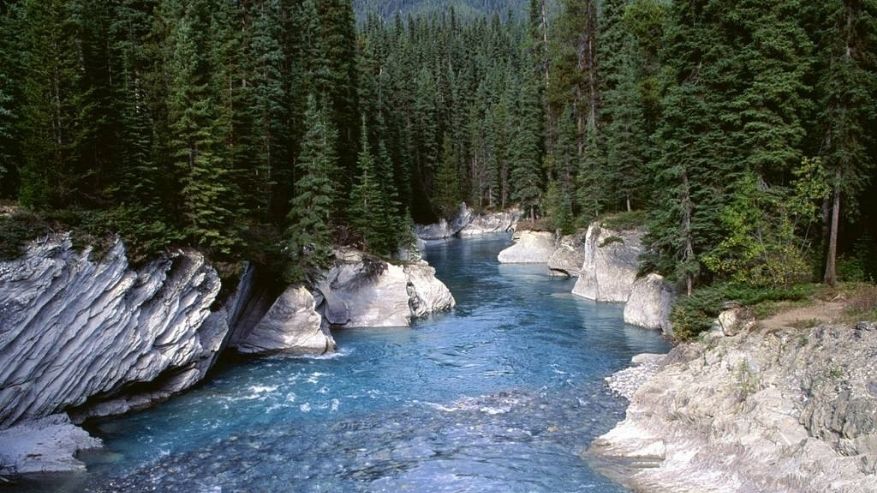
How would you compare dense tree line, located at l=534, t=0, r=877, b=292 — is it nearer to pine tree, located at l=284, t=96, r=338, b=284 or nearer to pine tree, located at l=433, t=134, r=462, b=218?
pine tree, located at l=284, t=96, r=338, b=284

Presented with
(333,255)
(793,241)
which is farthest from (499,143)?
(793,241)

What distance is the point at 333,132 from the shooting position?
39375 millimetres

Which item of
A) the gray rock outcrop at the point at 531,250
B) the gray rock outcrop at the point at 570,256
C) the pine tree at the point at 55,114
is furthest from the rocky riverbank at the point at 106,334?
the gray rock outcrop at the point at 531,250

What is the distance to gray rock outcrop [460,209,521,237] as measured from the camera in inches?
3612

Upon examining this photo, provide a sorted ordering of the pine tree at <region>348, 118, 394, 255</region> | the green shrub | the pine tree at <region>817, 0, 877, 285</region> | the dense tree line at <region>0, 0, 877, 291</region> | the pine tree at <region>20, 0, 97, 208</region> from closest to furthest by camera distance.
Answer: the pine tree at <region>20, 0, 97, 208</region>
the green shrub
the dense tree line at <region>0, 0, 877, 291</region>
the pine tree at <region>817, 0, 877, 285</region>
the pine tree at <region>348, 118, 394, 255</region>

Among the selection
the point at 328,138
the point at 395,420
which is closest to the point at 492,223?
the point at 328,138

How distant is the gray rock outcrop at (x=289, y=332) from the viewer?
29188 mm

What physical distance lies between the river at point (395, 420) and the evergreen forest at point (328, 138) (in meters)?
5.51

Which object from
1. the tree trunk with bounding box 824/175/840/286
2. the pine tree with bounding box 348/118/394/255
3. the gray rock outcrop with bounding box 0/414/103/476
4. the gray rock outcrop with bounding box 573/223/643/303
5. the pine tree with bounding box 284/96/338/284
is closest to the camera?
the gray rock outcrop with bounding box 0/414/103/476

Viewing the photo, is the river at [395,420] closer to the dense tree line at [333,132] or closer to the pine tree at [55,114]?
the dense tree line at [333,132]

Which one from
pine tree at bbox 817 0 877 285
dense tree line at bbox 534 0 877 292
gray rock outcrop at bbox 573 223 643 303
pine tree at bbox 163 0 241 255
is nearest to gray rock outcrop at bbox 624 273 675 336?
dense tree line at bbox 534 0 877 292

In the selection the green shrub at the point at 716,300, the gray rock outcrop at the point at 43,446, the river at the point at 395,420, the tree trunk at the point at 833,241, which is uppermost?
the tree trunk at the point at 833,241

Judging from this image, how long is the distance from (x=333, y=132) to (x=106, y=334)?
73.0 feet

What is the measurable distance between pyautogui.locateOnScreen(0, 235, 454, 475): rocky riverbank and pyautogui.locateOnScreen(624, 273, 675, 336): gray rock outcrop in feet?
51.7
